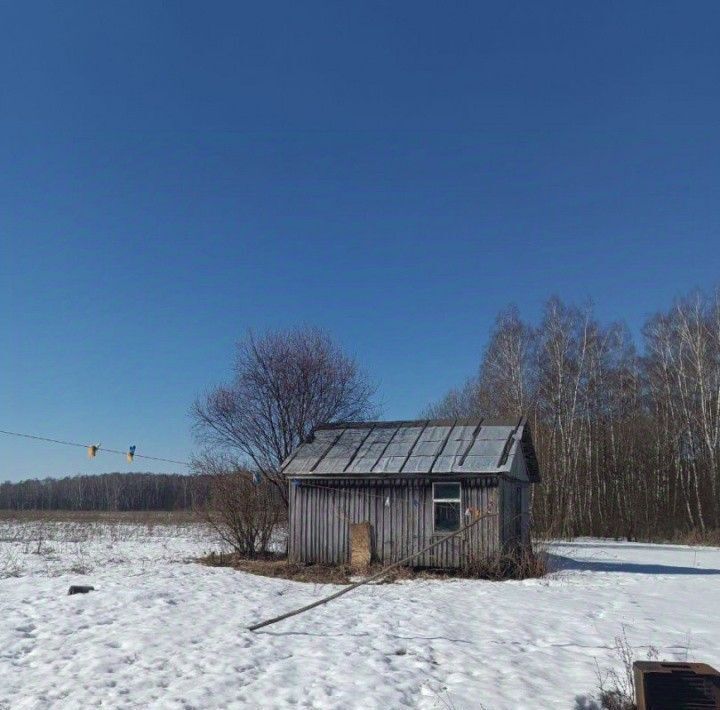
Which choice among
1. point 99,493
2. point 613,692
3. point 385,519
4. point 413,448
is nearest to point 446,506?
point 385,519

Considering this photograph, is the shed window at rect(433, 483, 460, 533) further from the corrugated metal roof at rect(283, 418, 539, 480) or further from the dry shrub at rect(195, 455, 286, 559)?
the dry shrub at rect(195, 455, 286, 559)

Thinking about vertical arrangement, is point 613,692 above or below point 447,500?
below

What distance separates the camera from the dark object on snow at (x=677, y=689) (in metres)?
5.87

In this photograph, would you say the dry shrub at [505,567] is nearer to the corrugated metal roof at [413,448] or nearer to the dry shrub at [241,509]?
the corrugated metal roof at [413,448]

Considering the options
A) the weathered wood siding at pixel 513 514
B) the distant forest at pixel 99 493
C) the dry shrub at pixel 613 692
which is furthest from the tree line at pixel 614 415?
the distant forest at pixel 99 493

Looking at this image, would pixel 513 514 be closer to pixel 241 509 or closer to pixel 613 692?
pixel 241 509

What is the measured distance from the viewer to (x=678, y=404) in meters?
37.1

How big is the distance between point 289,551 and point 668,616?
1064 cm

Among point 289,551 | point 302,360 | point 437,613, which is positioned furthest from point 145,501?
point 437,613

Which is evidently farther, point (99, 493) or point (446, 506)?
point (99, 493)

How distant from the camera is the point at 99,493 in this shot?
124 meters

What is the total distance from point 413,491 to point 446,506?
94 cm

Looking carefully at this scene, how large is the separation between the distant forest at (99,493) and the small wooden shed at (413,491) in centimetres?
10023

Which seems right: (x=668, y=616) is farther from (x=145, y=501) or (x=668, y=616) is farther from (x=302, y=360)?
(x=145, y=501)
